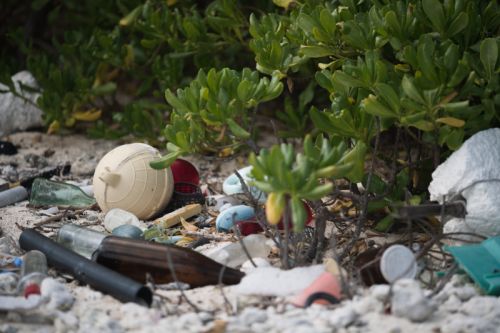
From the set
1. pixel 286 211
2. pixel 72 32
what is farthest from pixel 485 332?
pixel 72 32

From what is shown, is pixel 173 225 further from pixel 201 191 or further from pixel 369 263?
pixel 369 263

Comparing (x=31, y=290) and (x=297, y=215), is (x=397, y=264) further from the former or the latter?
(x=31, y=290)

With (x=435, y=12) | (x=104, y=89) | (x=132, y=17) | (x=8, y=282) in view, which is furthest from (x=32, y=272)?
(x=104, y=89)

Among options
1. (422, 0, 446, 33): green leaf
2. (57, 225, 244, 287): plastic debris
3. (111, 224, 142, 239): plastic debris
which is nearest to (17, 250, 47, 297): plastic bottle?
(57, 225, 244, 287): plastic debris

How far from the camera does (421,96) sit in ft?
6.89

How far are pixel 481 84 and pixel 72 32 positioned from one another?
2.04 metres

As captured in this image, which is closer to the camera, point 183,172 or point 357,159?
point 357,159

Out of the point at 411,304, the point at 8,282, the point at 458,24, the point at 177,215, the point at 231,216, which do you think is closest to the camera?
the point at 411,304

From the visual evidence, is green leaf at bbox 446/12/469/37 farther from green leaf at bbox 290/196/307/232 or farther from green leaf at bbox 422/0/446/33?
green leaf at bbox 290/196/307/232

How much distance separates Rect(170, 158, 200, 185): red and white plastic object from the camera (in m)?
2.75

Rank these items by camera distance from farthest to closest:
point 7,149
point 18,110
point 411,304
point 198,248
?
point 18,110, point 7,149, point 198,248, point 411,304

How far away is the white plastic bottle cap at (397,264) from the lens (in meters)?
1.93

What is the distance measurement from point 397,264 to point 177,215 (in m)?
0.86

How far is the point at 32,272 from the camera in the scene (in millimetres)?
2055
